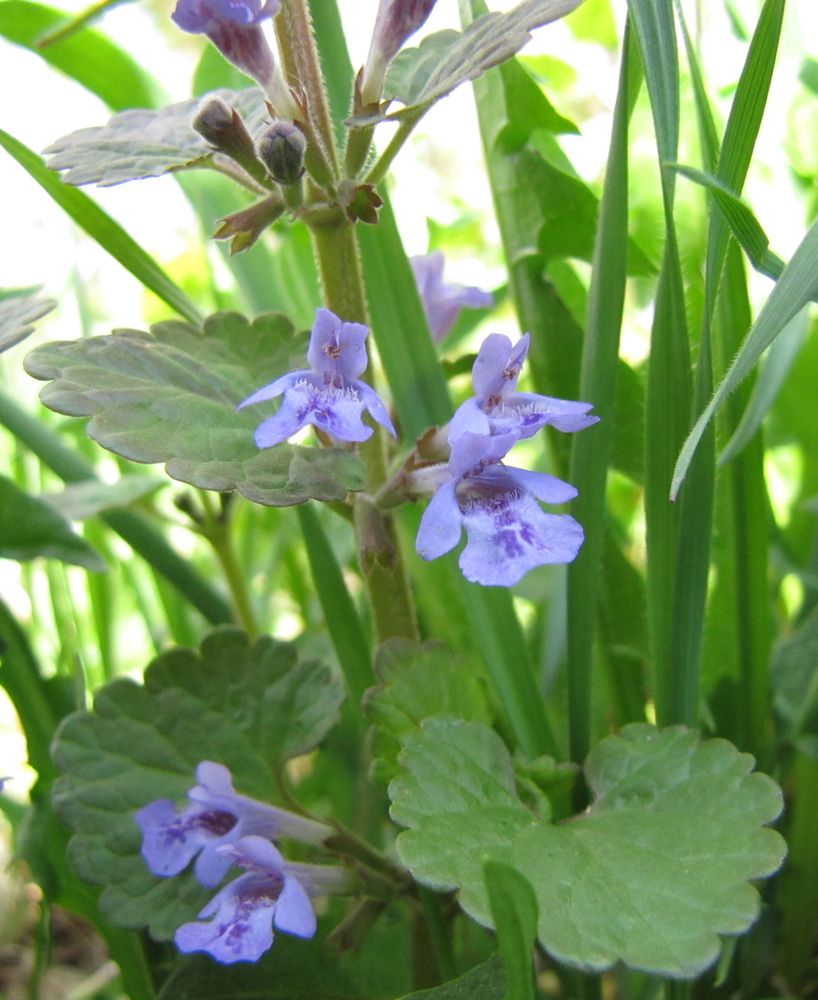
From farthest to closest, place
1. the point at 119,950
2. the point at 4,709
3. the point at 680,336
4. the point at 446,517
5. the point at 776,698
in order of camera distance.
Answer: the point at 4,709, the point at 776,698, the point at 119,950, the point at 680,336, the point at 446,517

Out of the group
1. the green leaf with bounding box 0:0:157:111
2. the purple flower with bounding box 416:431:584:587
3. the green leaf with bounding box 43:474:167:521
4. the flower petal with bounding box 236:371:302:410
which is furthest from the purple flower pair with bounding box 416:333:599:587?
the green leaf with bounding box 0:0:157:111

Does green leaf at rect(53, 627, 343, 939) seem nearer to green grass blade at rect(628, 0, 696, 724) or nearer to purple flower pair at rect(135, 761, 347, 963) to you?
purple flower pair at rect(135, 761, 347, 963)

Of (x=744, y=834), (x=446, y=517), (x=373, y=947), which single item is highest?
(x=446, y=517)

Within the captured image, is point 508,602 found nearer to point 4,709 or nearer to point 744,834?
point 744,834

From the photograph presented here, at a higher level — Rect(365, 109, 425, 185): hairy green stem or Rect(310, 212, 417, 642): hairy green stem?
Rect(365, 109, 425, 185): hairy green stem

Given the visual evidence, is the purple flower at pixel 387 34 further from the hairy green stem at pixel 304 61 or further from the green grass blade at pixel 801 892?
the green grass blade at pixel 801 892

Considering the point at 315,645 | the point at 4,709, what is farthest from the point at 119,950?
the point at 4,709
